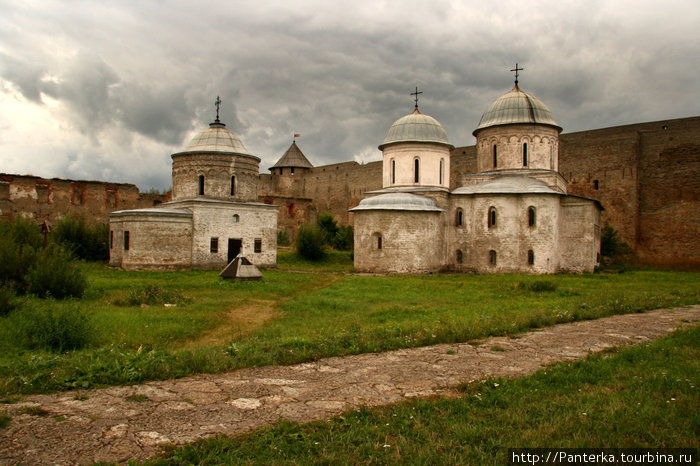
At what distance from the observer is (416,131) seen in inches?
878

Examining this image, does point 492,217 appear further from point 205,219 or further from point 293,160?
point 293,160

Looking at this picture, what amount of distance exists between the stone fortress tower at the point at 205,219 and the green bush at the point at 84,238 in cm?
201

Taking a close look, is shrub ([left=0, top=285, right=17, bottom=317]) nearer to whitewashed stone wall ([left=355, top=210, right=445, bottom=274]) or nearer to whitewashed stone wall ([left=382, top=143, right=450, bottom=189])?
whitewashed stone wall ([left=355, top=210, right=445, bottom=274])

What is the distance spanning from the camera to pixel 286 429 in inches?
127

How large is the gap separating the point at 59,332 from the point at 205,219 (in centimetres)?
1404

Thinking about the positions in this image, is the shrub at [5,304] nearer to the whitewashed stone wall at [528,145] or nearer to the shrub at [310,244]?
the shrub at [310,244]

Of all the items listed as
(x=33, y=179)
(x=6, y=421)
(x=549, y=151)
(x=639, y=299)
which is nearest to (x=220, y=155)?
(x=33, y=179)

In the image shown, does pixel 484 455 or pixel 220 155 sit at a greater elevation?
pixel 220 155

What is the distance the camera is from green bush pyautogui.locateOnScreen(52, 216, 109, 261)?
68.5 ft

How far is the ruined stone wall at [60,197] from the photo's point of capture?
24.2 meters

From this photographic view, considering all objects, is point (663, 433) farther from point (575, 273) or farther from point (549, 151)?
point (549, 151)

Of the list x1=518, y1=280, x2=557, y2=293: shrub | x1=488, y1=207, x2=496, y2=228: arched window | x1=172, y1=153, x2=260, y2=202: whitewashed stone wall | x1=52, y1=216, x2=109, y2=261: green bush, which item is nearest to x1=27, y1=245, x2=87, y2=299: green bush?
x1=172, y1=153, x2=260, y2=202: whitewashed stone wall

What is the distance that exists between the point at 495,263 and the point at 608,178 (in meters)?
9.30

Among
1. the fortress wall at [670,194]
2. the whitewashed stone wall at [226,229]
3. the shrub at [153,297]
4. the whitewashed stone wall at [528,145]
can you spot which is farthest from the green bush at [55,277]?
the fortress wall at [670,194]
